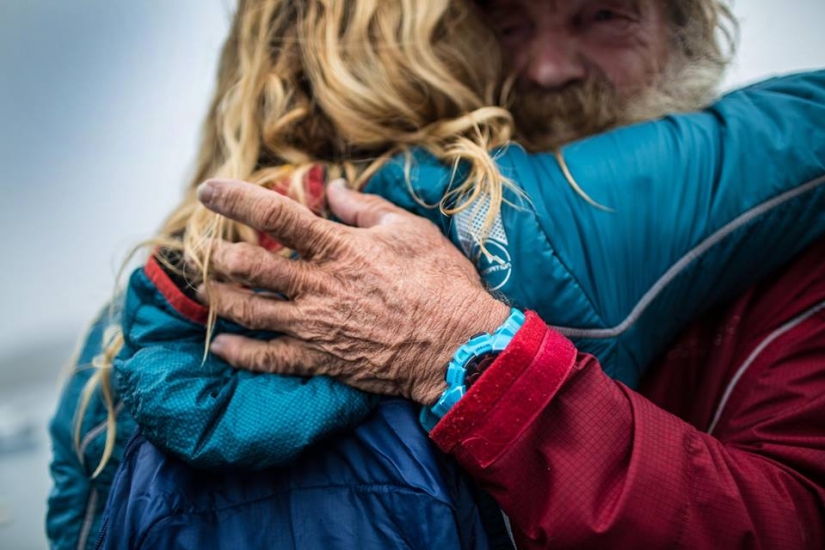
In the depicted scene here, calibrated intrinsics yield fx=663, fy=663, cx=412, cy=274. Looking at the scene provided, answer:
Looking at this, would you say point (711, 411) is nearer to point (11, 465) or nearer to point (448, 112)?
point (448, 112)

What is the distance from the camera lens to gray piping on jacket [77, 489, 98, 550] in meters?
1.32

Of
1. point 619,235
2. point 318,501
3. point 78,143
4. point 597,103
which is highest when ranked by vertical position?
point 597,103

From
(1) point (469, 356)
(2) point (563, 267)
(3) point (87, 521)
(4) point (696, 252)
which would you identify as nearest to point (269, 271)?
(1) point (469, 356)

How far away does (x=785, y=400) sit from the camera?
1006 millimetres

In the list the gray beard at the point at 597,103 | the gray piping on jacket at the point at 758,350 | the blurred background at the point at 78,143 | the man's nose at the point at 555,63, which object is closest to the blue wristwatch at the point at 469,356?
the gray piping on jacket at the point at 758,350

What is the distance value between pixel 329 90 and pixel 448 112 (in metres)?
0.22

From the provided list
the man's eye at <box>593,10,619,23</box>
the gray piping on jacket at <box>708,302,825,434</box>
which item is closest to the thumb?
the gray piping on jacket at <box>708,302,825,434</box>

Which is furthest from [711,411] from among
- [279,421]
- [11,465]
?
[11,465]

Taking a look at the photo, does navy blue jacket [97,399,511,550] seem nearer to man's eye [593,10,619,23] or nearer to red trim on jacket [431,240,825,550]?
red trim on jacket [431,240,825,550]

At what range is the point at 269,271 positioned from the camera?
3.21 feet

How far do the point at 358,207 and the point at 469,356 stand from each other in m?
0.32

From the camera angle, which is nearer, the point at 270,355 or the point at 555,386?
the point at 555,386

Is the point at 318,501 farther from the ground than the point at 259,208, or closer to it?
closer to it

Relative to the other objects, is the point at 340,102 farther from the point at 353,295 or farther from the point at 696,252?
the point at 696,252
